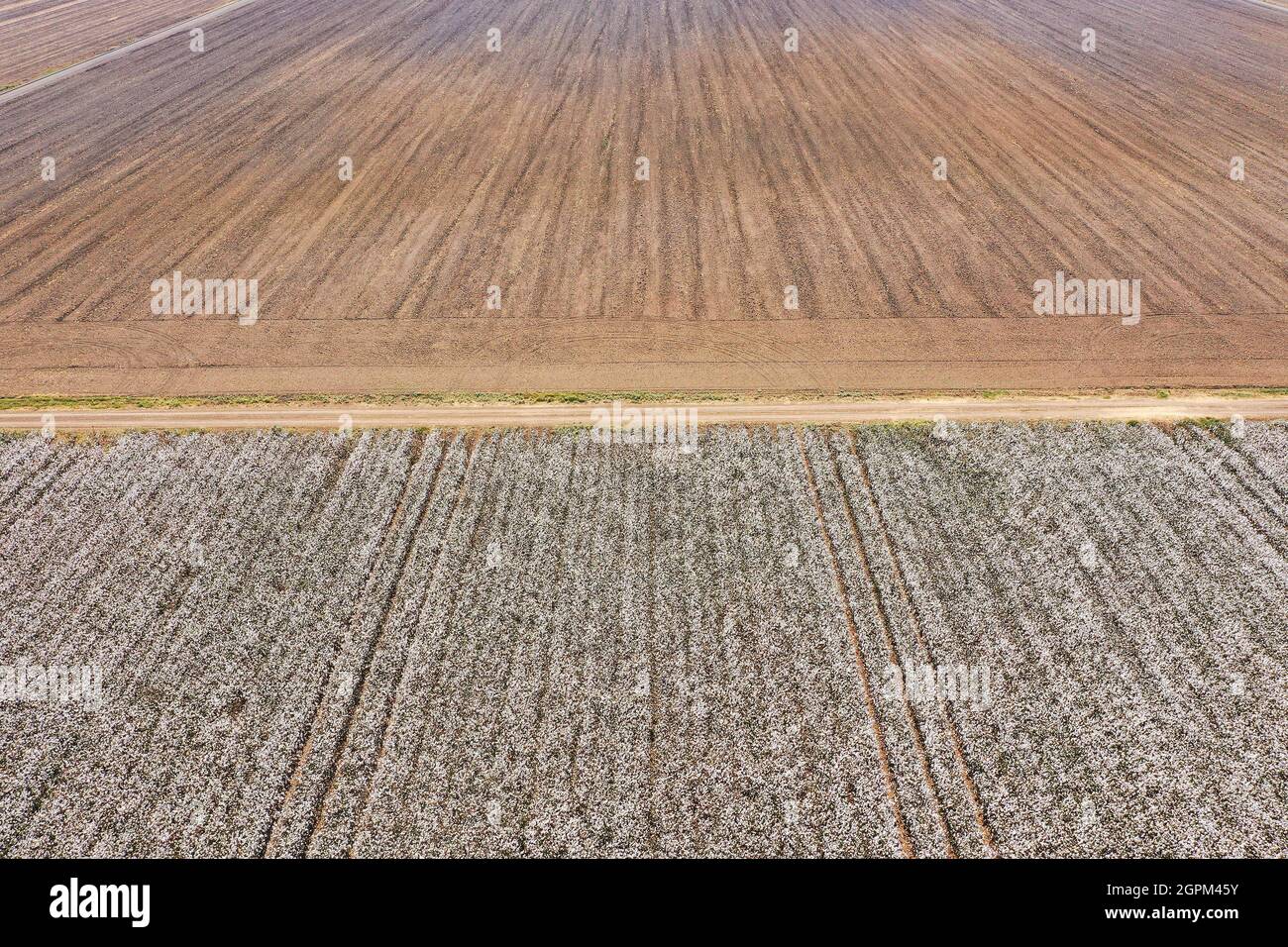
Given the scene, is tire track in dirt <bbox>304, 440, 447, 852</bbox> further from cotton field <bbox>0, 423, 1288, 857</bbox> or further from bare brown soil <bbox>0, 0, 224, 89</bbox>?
bare brown soil <bbox>0, 0, 224, 89</bbox>

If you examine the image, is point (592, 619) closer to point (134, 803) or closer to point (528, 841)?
point (528, 841)

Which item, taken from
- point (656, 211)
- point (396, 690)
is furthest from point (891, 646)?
point (656, 211)

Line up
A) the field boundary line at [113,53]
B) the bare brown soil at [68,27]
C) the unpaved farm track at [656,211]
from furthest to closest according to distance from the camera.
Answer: the bare brown soil at [68,27] < the field boundary line at [113,53] < the unpaved farm track at [656,211]

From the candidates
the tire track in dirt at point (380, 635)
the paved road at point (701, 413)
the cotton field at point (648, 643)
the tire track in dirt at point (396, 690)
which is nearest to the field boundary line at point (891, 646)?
the cotton field at point (648, 643)

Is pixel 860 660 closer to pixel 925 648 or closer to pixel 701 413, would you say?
pixel 925 648

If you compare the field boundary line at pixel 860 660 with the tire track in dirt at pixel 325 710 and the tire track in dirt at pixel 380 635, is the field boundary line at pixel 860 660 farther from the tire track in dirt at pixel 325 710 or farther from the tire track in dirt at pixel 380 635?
the tire track in dirt at pixel 325 710
